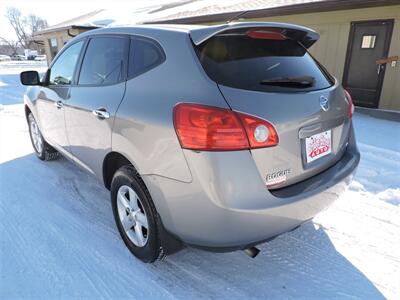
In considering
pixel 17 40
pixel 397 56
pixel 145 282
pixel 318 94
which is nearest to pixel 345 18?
pixel 397 56

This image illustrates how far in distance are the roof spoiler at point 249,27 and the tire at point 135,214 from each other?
1.04 meters

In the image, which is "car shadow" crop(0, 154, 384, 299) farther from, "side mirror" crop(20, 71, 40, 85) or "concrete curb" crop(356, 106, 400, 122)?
"concrete curb" crop(356, 106, 400, 122)

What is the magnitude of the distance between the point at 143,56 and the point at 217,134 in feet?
3.14

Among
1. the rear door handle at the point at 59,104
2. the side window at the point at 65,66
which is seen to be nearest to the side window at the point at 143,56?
the side window at the point at 65,66

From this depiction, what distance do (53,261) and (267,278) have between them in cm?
165

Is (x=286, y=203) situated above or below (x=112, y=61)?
below

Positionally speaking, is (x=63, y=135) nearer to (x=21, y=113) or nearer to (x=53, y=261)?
(x=53, y=261)

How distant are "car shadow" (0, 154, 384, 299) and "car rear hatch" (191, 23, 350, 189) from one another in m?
0.77

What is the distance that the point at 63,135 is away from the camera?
3.38 metres

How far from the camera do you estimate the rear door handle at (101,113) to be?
243cm

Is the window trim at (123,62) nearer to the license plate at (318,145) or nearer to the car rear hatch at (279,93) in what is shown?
the car rear hatch at (279,93)

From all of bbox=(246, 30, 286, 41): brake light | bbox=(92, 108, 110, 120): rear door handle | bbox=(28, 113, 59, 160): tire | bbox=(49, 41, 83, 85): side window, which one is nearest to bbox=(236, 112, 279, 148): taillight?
bbox=(246, 30, 286, 41): brake light

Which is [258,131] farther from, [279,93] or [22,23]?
[22,23]

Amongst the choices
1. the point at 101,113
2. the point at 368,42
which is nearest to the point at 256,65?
the point at 101,113
